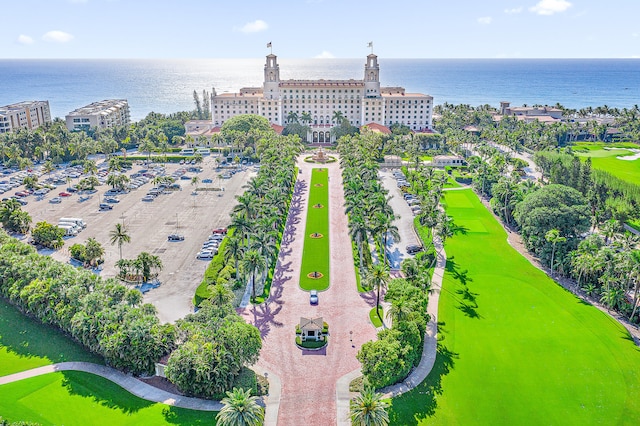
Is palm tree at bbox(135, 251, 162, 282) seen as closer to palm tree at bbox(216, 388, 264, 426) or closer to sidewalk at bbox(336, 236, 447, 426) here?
palm tree at bbox(216, 388, 264, 426)

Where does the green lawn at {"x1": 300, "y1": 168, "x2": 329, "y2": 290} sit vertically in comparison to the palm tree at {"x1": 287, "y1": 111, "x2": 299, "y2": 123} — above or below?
below

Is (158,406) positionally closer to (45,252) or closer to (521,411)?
(521,411)

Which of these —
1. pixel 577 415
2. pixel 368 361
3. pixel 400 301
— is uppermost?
pixel 400 301

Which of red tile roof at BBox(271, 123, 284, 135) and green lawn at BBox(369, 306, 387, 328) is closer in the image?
green lawn at BBox(369, 306, 387, 328)

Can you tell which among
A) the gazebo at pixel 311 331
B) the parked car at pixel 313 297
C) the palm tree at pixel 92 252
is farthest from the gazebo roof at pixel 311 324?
the palm tree at pixel 92 252

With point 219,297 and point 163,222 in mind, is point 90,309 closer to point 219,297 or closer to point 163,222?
point 219,297

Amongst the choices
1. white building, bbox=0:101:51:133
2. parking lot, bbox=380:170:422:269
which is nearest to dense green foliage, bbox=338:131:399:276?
parking lot, bbox=380:170:422:269

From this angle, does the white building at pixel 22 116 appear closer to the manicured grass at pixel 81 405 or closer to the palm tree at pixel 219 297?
the manicured grass at pixel 81 405

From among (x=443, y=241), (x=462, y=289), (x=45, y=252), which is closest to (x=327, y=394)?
(x=462, y=289)
